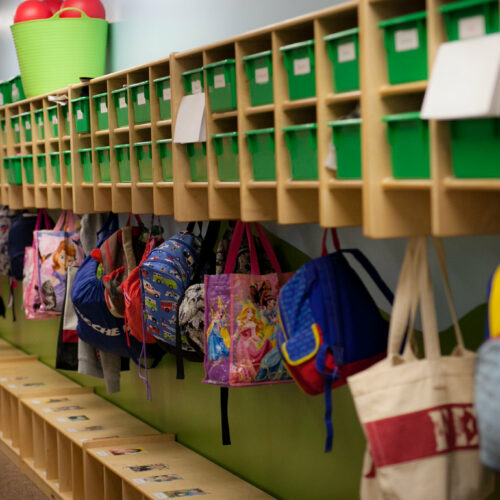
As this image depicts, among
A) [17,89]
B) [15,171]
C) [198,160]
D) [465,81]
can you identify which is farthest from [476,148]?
[17,89]

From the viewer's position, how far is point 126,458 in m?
4.23

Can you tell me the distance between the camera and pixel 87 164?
167 inches

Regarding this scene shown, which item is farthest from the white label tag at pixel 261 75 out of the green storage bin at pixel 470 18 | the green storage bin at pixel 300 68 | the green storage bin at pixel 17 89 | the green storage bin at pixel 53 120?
the green storage bin at pixel 17 89

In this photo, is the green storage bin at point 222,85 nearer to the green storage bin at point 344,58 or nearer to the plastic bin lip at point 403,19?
the green storage bin at point 344,58

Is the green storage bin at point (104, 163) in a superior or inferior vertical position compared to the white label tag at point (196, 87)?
inferior

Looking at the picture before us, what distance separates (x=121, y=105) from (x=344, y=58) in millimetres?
1644

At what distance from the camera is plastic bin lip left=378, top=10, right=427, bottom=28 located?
2.03 m

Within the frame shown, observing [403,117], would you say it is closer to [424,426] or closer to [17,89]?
[424,426]

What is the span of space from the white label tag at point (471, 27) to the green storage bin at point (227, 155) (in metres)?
1.05

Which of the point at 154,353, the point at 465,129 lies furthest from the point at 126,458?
the point at 465,129

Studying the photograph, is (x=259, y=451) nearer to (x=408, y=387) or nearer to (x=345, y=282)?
(x=345, y=282)

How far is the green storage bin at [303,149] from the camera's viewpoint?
2.48 metres

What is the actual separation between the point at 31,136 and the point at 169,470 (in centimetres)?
209

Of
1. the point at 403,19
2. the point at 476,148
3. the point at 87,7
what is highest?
the point at 87,7
